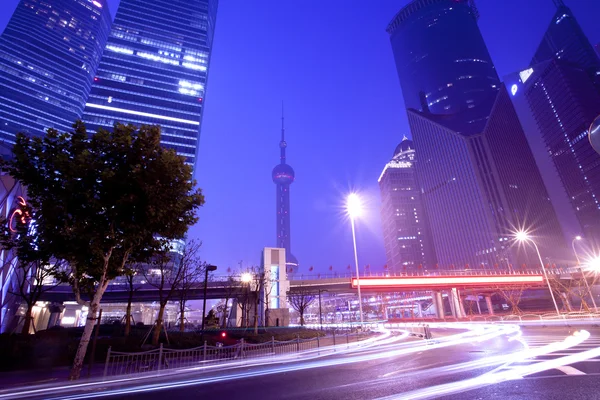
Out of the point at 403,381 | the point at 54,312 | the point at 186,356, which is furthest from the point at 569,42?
the point at 54,312

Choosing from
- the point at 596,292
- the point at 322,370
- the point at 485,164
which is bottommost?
the point at 322,370

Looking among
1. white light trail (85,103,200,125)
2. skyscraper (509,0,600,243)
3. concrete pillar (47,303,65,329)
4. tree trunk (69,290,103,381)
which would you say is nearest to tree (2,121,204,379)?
tree trunk (69,290,103,381)

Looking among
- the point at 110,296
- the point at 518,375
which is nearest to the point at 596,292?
the point at 518,375

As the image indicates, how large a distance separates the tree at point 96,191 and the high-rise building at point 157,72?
11962 cm

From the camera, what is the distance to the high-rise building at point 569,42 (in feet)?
552

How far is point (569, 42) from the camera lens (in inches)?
7121

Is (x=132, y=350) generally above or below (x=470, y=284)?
below

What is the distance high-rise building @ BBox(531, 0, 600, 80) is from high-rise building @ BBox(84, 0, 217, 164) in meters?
215

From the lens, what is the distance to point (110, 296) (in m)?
57.4

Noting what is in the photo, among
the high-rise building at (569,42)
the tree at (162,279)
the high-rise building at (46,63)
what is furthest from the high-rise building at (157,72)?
the high-rise building at (569,42)

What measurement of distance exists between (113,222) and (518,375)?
696 inches

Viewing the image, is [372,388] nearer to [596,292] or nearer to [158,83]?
[596,292]

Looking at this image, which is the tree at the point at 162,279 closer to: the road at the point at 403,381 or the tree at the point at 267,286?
the road at the point at 403,381

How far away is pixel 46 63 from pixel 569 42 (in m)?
309
